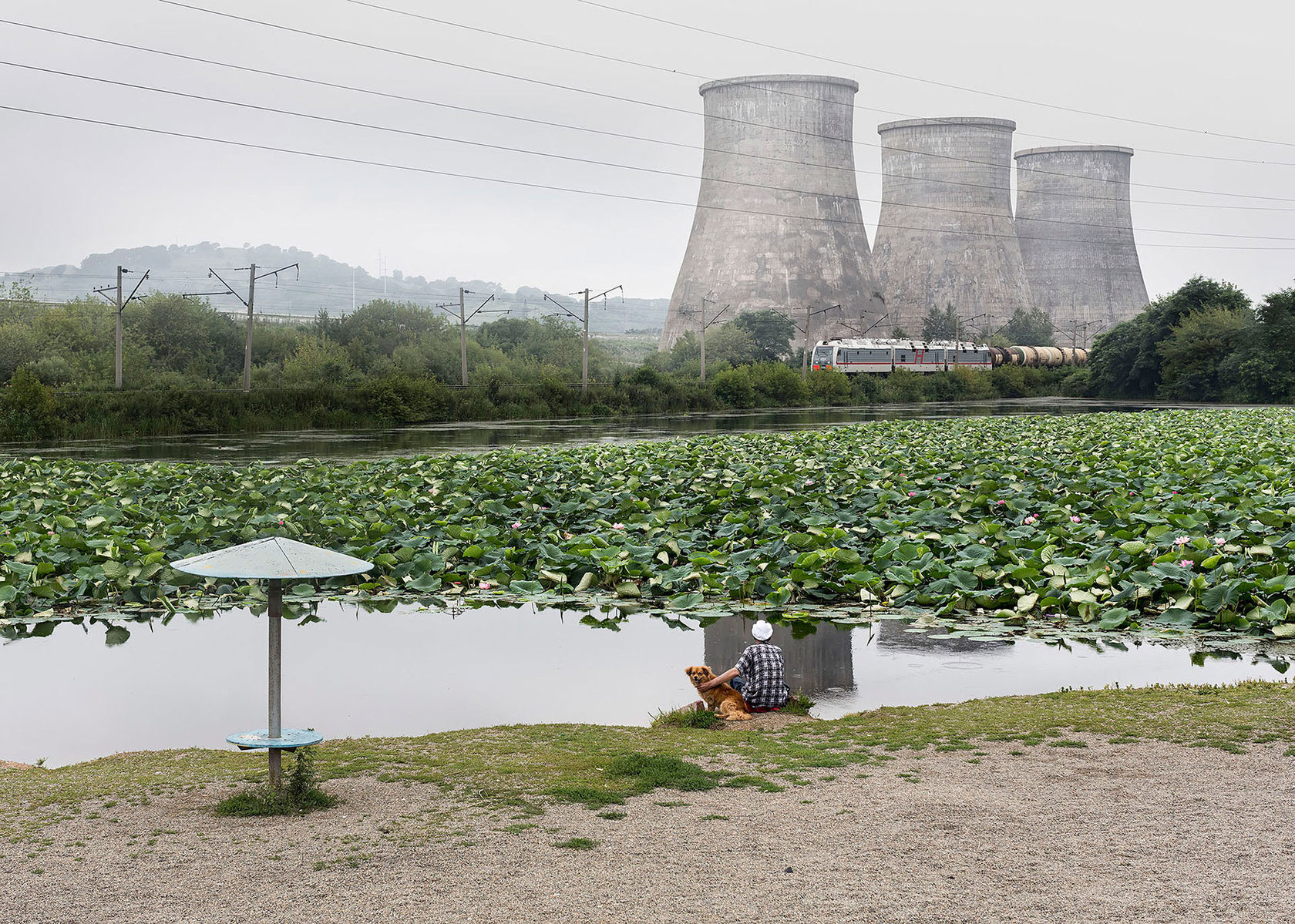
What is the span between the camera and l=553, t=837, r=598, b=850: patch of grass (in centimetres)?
530

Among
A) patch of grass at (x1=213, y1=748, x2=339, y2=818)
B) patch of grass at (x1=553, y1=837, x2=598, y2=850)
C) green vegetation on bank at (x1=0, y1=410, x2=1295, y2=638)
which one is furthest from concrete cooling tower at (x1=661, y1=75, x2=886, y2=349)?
patch of grass at (x1=553, y1=837, x2=598, y2=850)

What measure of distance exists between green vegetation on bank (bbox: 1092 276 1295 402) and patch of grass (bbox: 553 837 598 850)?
58079 millimetres

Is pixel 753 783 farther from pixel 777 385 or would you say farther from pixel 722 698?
pixel 777 385

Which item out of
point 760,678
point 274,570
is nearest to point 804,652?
point 760,678

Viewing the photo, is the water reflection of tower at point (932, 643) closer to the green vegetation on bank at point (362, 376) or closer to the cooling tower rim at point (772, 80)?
the green vegetation on bank at point (362, 376)

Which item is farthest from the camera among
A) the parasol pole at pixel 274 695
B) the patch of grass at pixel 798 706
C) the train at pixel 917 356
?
the train at pixel 917 356

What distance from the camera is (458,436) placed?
36.1 meters

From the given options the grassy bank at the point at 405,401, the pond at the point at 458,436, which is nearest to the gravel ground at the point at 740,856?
the pond at the point at 458,436

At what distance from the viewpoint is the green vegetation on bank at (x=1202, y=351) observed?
187ft

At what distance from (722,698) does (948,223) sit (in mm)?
94738

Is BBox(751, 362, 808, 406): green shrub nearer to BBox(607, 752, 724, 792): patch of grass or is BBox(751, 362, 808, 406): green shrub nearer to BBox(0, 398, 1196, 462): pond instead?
BBox(0, 398, 1196, 462): pond

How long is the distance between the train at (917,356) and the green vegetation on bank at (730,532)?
56.4 meters

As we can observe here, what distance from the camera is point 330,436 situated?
3722 cm

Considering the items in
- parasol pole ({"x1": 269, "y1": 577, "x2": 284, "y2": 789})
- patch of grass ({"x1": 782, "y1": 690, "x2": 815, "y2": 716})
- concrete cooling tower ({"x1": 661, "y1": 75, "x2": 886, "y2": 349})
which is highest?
concrete cooling tower ({"x1": 661, "y1": 75, "x2": 886, "y2": 349})
